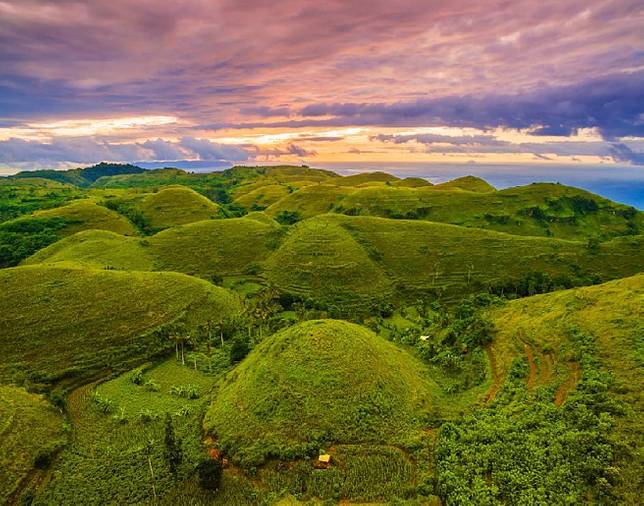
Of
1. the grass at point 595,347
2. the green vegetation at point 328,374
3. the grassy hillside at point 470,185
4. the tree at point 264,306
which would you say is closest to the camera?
the grass at point 595,347

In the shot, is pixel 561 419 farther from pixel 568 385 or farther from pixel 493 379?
pixel 493 379

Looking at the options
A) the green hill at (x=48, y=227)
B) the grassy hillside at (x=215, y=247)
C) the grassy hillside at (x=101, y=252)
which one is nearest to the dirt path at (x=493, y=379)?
the grassy hillside at (x=215, y=247)

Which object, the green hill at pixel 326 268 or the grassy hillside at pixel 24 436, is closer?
the grassy hillside at pixel 24 436

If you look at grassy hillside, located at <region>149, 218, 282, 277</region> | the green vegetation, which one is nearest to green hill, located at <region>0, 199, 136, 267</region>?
the green vegetation

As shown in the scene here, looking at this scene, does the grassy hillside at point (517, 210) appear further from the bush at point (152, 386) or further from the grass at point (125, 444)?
the grass at point (125, 444)

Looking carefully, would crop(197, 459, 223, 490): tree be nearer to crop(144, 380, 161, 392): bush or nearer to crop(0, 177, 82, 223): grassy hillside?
crop(144, 380, 161, 392): bush

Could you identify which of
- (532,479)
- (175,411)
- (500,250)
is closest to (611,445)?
(532,479)

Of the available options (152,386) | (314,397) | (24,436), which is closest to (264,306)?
(152,386)
